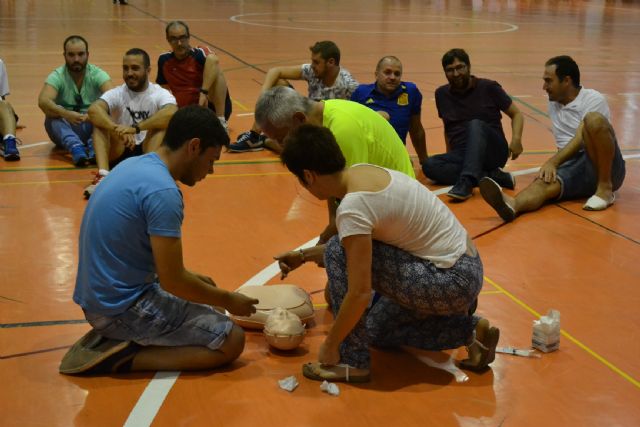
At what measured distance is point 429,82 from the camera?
1254cm

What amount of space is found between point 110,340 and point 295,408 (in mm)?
946

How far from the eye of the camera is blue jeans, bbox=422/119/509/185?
23.8 feet

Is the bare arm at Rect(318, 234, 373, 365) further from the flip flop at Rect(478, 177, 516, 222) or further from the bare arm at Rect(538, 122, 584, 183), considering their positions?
the bare arm at Rect(538, 122, 584, 183)

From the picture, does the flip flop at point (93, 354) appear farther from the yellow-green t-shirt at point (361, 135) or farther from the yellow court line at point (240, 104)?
the yellow court line at point (240, 104)

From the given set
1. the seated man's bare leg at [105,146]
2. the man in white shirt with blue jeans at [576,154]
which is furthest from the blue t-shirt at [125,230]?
the seated man's bare leg at [105,146]

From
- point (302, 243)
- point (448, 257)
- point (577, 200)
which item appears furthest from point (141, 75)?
point (448, 257)

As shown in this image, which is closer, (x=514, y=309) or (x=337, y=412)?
(x=337, y=412)

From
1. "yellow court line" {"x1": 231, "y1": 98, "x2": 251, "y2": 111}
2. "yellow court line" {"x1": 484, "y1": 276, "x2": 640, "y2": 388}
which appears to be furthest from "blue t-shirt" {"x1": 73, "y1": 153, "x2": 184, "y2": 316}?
"yellow court line" {"x1": 231, "y1": 98, "x2": 251, "y2": 111}

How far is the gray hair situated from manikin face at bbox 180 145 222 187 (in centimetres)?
50

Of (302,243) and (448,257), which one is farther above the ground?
(448,257)

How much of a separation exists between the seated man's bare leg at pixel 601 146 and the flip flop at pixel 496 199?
0.84 meters

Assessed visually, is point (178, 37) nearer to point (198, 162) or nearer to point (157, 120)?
point (157, 120)

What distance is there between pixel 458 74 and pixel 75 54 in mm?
3597

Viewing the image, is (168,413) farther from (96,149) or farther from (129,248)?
(96,149)
